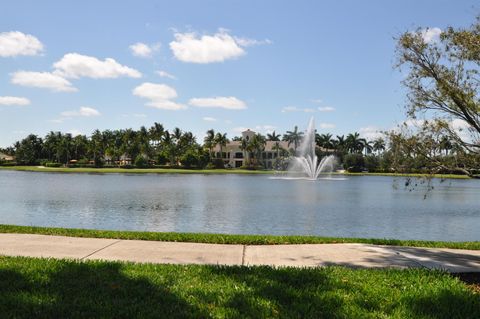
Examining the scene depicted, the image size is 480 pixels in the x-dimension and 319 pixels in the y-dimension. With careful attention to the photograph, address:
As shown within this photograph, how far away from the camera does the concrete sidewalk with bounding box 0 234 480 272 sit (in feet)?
A: 29.6

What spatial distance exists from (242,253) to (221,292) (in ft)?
11.2

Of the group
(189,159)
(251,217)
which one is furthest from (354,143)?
(251,217)

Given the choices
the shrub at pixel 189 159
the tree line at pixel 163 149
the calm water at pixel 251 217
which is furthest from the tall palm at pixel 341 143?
the calm water at pixel 251 217

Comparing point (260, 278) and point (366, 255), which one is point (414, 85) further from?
point (260, 278)

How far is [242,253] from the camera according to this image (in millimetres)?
9969

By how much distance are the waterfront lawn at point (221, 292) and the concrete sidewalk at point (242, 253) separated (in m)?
1.02

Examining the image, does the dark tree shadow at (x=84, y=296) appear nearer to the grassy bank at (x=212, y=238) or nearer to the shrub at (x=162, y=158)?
the grassy bank at (x=212, y=238)

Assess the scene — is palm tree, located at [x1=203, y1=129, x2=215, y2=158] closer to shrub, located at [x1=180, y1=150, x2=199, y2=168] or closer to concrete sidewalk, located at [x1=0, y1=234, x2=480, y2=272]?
shrub, located at [x1=180, y1=150, x2=199, y2=168]

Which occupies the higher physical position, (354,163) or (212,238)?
(354,163)

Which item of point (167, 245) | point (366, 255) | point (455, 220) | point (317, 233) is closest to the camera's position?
point (366, 255)

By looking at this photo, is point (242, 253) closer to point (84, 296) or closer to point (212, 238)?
point (212, 238)

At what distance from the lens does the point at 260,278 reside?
7.26 m

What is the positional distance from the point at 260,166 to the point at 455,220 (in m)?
110

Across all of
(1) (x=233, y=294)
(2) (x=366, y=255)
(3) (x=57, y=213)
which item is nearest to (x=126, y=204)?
(3) (x=57, y=213)
